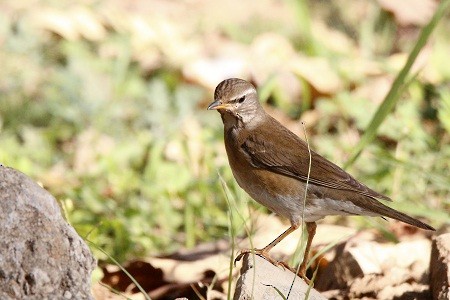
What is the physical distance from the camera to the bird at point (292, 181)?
5203mm

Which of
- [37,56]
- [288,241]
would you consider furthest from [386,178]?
[37,56]

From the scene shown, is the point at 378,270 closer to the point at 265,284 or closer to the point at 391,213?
the point at 391,213

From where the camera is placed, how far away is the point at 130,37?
9.42 metres

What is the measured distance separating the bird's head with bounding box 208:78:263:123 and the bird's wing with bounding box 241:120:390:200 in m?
0.18

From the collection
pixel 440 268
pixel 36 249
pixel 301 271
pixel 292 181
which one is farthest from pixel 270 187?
pixel 36 249

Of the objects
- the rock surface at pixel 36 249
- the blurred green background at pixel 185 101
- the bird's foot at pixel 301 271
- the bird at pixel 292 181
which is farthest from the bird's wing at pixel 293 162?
the rock surface at pixel 36 249

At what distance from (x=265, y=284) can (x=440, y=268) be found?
97 centimetres

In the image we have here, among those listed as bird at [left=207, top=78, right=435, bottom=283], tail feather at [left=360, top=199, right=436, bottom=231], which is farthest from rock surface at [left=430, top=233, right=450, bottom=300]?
bird at [left=207, top=78, right=435, bottom=283]

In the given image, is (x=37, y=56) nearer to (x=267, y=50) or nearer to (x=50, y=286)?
(x=267, y=50)

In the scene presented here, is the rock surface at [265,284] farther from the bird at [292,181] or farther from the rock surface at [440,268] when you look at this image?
the rock surface at [440,268]

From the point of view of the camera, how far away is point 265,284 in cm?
420

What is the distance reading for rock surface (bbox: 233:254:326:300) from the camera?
4.05 m

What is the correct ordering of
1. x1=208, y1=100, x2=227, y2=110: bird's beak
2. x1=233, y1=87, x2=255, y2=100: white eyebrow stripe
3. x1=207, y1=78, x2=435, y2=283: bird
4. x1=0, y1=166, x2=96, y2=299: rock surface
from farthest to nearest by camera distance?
x1=233, y1=87, x2=255, y2=100: white eyebrow stripe
x1=208, y1=100, x2=227, y2=110: bird's beak
x1=207, y1=78, x2=435, y2=283: bird
x1=0, y1=166, x2=96, y2=299: rock surface

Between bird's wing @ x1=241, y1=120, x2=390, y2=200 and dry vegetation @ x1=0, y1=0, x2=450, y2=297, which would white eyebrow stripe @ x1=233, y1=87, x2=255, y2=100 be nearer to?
bird's wing @ x1=241, y1=120, x2=390, y2=200
